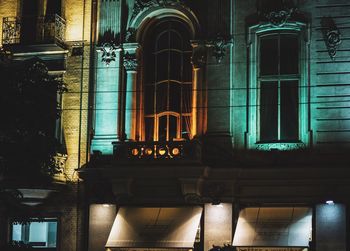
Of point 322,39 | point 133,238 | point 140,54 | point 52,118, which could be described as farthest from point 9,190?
point 322,39

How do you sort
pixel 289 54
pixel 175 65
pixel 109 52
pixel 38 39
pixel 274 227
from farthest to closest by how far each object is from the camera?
1. pixel 38 39
2. pixel 175 65
3. pixel 109 52
4. pixel 289 54
5. pixel 274 227

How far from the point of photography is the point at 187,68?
89.3 feet

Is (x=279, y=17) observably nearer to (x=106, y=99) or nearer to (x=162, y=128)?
(x=162, y=128)

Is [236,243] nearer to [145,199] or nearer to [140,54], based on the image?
[145,199]

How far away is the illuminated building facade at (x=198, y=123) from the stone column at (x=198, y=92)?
2.0 inches

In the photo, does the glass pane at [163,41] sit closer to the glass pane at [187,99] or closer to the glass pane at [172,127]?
the glass pane at [187,99]

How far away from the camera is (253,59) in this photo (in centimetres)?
2619

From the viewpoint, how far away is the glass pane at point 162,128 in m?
26.9

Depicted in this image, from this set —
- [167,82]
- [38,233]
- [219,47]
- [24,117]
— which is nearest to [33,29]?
[167,82]

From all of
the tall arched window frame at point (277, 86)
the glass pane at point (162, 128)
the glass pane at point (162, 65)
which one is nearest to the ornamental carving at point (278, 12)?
the tall arched window frame at point (277, 86)

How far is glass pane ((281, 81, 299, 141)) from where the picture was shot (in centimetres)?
2573

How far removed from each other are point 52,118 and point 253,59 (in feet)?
23.1

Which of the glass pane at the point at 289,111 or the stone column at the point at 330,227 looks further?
the glass pane at the point at 289,111

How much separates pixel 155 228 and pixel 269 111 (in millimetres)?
5302
